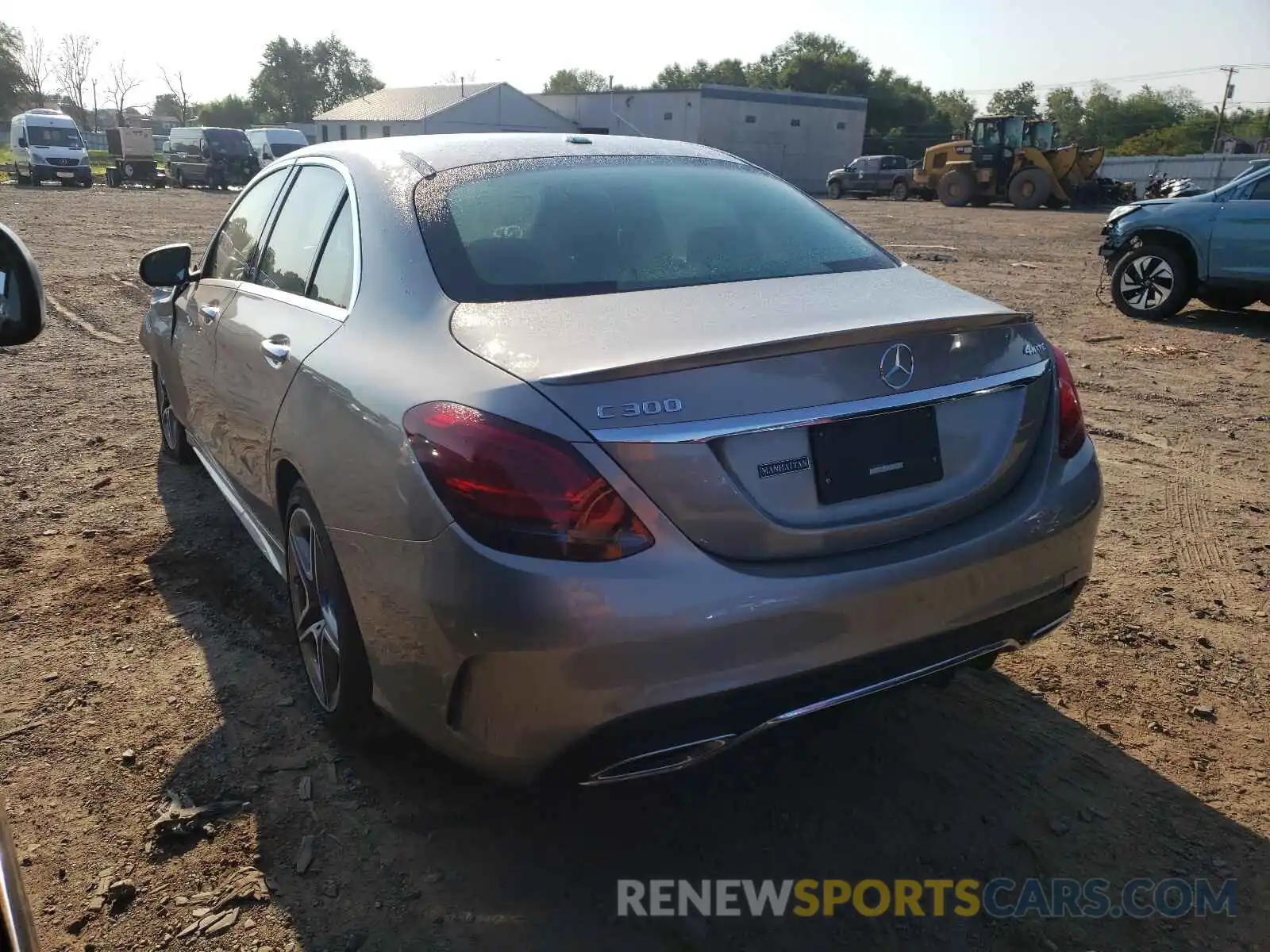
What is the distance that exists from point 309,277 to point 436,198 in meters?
0.60

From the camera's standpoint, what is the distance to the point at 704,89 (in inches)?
2240

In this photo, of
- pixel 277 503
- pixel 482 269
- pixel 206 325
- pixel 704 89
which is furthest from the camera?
pixel 704 89

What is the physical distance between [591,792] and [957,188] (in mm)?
34827

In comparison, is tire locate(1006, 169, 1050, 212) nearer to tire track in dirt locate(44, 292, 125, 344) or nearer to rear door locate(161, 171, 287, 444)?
tire track in dirt locate(44, 292, 125, 344)

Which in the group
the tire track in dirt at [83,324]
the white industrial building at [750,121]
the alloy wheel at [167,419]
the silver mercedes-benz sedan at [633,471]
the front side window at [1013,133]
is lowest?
the tire track in dirt at [83,324]

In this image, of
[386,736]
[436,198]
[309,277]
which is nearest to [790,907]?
[386,736]

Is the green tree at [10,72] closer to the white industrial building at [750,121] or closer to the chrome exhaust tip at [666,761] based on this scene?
the white industrial building at [750,121]

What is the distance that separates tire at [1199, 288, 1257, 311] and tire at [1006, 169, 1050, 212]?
23.3 m

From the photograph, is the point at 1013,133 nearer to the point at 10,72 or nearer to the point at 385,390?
the point at 385,390

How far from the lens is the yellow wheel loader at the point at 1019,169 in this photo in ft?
106

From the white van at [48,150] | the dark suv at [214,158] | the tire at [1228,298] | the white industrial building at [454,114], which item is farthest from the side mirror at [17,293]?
the white industrial building at [454,114]

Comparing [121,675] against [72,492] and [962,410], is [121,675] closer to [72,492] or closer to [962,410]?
[72,492]

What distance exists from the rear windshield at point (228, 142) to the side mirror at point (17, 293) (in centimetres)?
4154

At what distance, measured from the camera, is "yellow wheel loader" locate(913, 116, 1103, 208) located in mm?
32281
